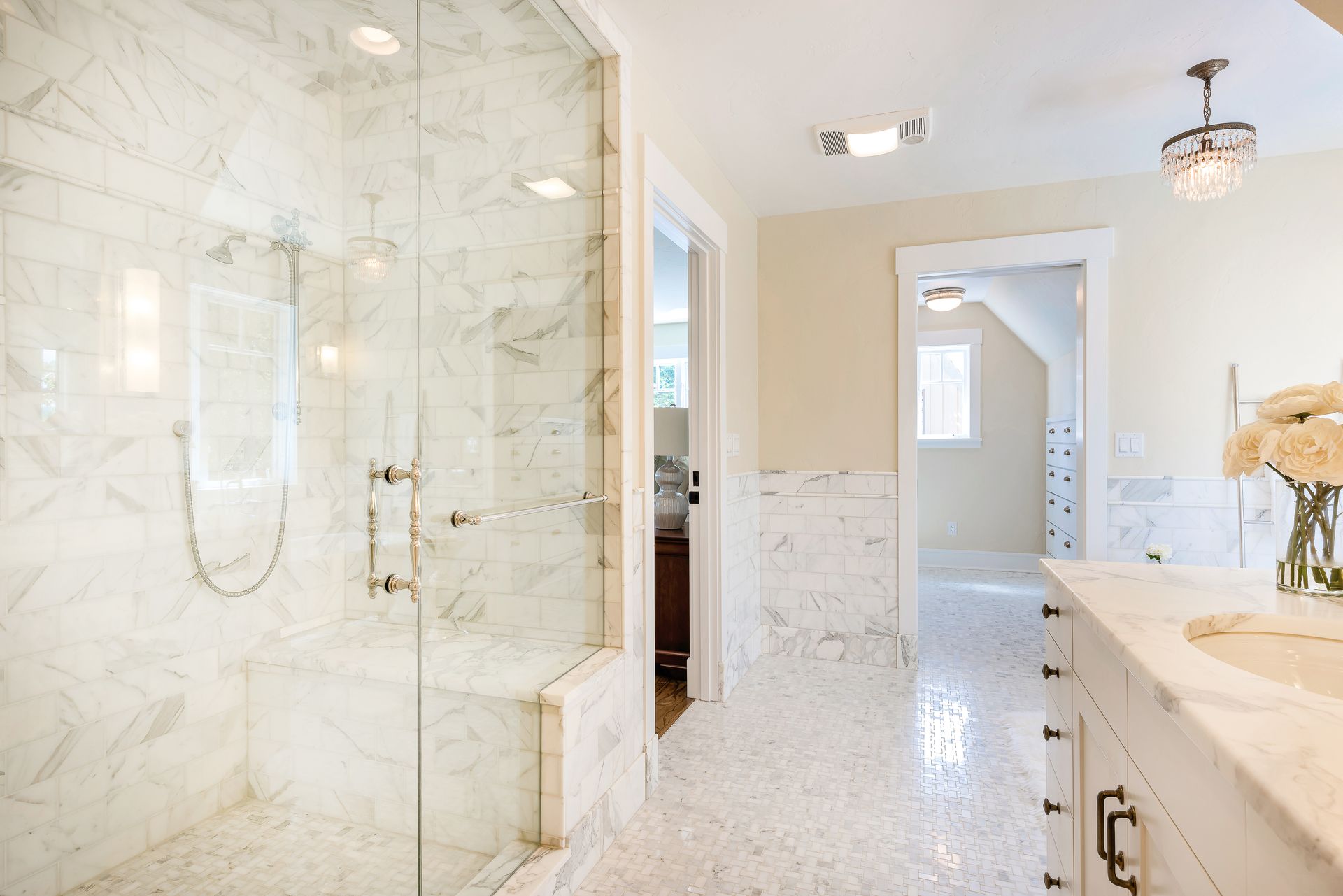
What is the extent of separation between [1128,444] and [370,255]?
340 centimetres

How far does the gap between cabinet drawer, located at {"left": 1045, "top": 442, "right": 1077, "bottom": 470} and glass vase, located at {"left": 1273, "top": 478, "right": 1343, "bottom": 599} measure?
337cm

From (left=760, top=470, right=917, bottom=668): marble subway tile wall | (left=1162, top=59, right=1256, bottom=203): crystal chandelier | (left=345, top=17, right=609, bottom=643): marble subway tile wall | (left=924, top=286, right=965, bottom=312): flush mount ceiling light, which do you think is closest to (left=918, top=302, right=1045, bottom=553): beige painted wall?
(left=924, top=286, right=965, bottom=312): flush mount ceiling light

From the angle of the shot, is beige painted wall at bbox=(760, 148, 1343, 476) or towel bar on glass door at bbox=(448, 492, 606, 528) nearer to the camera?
towel bar on glass door at bbox=(448, 492, 606, 528)

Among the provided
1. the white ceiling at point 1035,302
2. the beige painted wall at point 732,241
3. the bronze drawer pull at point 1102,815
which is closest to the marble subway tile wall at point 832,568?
the beige painted wall at point 732,241

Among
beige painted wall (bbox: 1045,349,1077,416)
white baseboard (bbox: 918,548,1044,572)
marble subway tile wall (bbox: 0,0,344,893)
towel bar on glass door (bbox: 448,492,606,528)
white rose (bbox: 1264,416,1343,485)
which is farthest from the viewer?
white baseboard (bbox: 918,548,1044,572)

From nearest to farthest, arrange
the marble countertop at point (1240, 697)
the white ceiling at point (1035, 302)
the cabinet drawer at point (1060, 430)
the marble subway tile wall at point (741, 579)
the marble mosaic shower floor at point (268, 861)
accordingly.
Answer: the marble countertop at point (1240, 697), the marble mosaic shower floor at point (268, 861), the marble subway tile wall at point (741, 579), the white ceiling at point (1035, 302), the cabinet drawer at point (1060, 430)

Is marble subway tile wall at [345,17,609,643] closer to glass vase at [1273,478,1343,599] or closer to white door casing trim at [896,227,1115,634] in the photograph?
glass vase at [1273,478,1343,599]

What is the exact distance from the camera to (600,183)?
2.10 metres

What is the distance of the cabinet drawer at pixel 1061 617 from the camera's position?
135 centimetres

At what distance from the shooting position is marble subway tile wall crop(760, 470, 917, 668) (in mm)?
3574

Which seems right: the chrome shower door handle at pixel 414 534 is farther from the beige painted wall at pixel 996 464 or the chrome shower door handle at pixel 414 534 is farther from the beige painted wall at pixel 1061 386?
the beige painted wall at pixel 996 464

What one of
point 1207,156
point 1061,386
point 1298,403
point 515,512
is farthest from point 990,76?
point 1061,386

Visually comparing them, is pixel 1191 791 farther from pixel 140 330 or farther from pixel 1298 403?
pixel 140 330

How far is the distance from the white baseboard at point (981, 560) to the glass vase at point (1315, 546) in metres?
4.90
